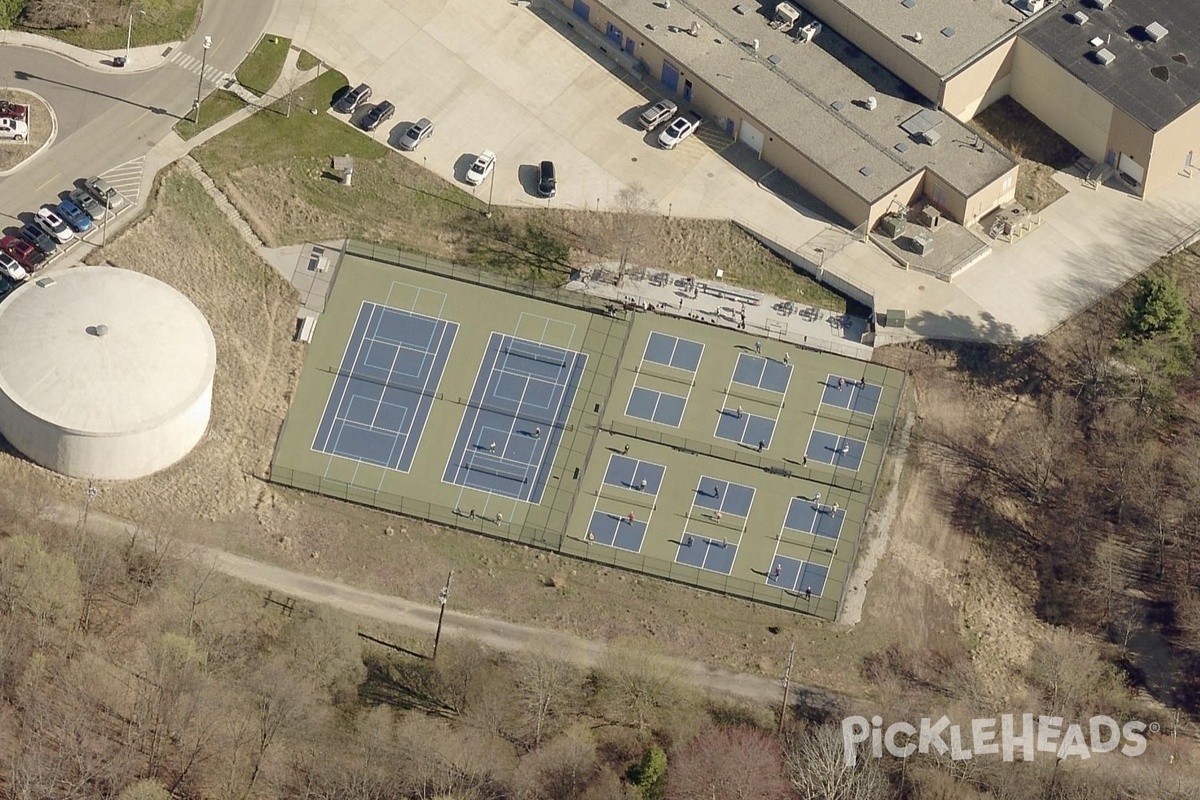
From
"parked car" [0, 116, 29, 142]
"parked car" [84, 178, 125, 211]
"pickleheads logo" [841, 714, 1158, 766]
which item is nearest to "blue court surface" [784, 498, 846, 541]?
"pickleheads logo" [841, 714, 1158, 766]

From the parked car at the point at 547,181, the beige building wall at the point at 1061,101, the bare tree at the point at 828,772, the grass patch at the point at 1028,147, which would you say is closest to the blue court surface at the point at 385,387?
the parked car at the point at 547,181

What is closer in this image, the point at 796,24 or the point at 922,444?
the point at 922,444

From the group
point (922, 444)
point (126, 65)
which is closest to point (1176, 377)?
point (922, 444)

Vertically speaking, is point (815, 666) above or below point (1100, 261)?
below

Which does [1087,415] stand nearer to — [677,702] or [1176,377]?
[1176,377]

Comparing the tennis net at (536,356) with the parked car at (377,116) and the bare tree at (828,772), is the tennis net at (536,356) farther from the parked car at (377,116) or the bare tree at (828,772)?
the bare tree at (828,772)

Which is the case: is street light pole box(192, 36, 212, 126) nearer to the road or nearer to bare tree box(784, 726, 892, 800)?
the road
